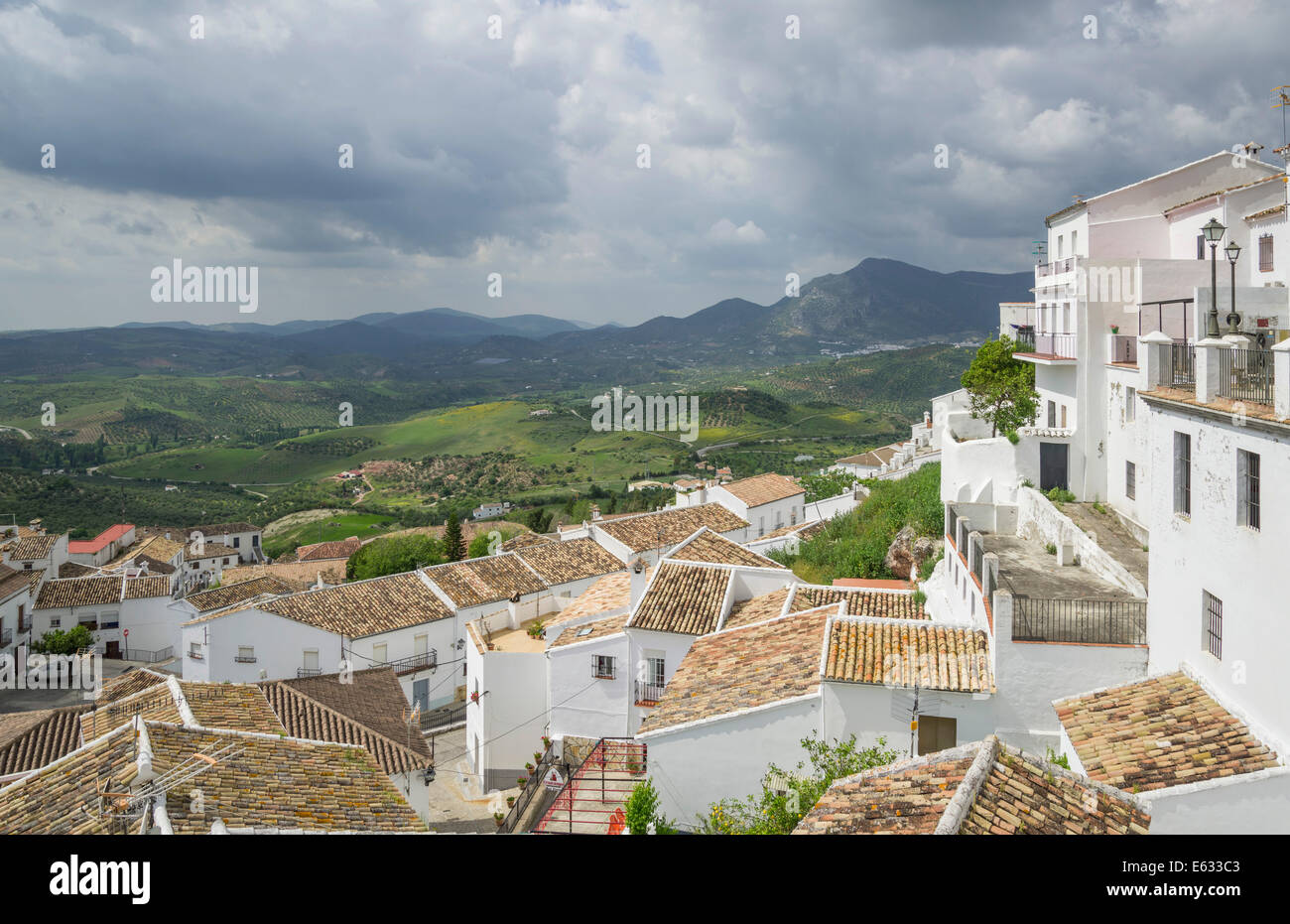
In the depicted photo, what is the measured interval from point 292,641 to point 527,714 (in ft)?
40.7

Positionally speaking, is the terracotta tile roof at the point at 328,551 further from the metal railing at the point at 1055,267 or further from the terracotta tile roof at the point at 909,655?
the terracotta tile roof at the point at 909,655

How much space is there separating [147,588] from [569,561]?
2664 centimetres

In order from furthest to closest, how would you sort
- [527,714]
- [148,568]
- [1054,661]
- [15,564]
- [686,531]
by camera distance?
[148,568], [15,564], [686,531], [527,714], [1054,661]

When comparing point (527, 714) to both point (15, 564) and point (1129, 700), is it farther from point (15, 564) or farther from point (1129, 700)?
point (15, 564)

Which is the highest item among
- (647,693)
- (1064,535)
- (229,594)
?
(1064,535)

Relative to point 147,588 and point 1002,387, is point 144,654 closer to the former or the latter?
point 147,588

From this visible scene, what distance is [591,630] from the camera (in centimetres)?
2089

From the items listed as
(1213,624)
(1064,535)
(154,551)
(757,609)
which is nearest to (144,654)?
(154,551)

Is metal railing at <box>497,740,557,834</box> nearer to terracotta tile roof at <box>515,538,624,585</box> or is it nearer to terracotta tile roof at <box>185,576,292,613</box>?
terracotta tile roof at <box>515,538,624,585</box>

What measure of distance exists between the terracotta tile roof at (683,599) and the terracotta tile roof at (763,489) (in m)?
23.7

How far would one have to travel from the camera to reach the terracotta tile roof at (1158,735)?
8.12m

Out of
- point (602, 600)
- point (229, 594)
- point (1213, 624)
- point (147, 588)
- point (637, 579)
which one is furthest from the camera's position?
point (147, 588)
